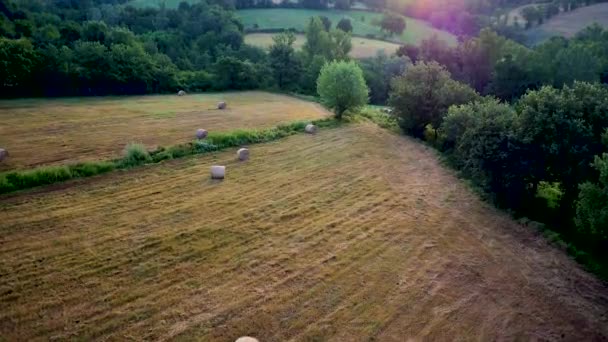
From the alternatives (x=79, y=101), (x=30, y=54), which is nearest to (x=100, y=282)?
(x=79, y=101)

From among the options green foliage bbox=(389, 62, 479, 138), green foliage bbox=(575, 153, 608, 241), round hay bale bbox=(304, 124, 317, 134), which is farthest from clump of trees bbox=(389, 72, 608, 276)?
round hay bale bbox=(304, 124, 317, 134)

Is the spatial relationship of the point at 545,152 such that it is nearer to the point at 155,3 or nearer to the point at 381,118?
the point at 381,118

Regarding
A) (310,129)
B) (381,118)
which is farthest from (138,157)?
(381,118)

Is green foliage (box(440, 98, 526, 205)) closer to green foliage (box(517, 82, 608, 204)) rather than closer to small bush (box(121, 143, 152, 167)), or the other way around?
green foliage (box(517, 82, 608, 204))

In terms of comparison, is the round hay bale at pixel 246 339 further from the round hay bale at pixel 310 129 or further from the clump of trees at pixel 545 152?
the round hay bale at pixel 310 129

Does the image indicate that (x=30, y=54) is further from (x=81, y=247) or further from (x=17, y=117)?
(x=81, y=247)

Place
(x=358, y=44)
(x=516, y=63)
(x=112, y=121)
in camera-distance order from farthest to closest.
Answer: (x=358, y=44) < (x=516, y=63) < (x=112, y=121)

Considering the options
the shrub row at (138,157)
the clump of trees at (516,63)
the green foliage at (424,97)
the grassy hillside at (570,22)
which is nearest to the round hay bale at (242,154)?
the shrub row at (138,157)
